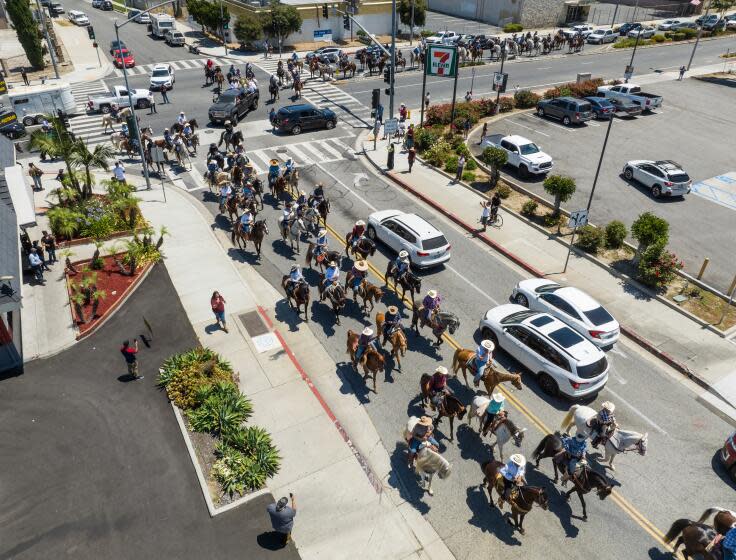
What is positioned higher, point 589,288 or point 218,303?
point 218,303

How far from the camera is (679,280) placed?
21.7m

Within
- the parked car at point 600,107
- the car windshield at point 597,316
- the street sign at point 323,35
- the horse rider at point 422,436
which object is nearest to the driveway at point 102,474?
the horse rider at point 422,436

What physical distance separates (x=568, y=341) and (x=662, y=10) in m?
96.2

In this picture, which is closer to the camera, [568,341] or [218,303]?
[568,341]

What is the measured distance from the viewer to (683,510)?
41.1 feet

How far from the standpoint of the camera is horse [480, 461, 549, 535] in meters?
11.3

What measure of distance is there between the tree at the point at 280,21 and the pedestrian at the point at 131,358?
166 ft

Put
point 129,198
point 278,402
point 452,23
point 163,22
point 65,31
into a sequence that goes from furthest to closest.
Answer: point 452,23 < point 65,31 < point 163,22 < point 129,198 < point 278,402

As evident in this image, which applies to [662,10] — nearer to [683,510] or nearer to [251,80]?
[251,80]

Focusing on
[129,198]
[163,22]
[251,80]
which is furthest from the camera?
[163,22]

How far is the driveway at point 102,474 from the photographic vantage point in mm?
11328

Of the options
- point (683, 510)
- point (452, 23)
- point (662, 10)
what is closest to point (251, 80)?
point (683, 510)

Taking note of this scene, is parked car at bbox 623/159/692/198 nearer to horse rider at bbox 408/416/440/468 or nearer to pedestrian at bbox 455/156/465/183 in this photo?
pedestrian at bbox 455/156/465/183

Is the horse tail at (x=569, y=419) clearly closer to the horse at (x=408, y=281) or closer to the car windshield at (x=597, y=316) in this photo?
the car windshield at (x=597, y=316)
